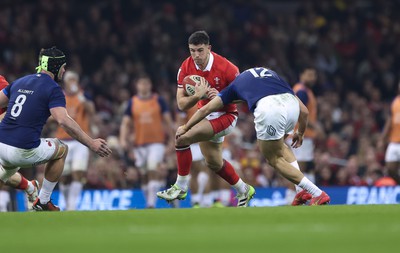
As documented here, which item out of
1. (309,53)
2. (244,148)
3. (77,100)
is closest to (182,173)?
(77,100)

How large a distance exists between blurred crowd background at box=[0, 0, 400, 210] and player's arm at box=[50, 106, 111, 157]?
7505 mm

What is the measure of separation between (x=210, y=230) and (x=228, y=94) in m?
3.31

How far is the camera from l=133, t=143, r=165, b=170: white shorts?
1872 centimetres

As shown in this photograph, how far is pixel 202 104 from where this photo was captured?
1377cm

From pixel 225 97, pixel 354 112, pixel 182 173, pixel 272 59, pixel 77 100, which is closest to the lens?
pixel 225 97

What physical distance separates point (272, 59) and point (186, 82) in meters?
13.1

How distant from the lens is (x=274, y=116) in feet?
41.5

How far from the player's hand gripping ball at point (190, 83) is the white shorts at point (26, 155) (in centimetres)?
180

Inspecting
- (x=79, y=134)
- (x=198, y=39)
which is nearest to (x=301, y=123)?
(x=198, y=39)

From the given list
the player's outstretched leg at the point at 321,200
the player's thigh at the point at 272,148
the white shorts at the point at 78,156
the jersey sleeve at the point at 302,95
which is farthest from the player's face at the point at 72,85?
the player's outstretched leg at the point at 321,200

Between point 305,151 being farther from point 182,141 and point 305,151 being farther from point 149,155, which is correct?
point 182,141

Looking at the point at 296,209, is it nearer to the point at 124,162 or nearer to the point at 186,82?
the point at 186,82

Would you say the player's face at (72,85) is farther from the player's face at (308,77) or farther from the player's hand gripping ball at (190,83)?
the player's hand gripping ball at (190,83)

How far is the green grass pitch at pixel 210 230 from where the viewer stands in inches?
336
